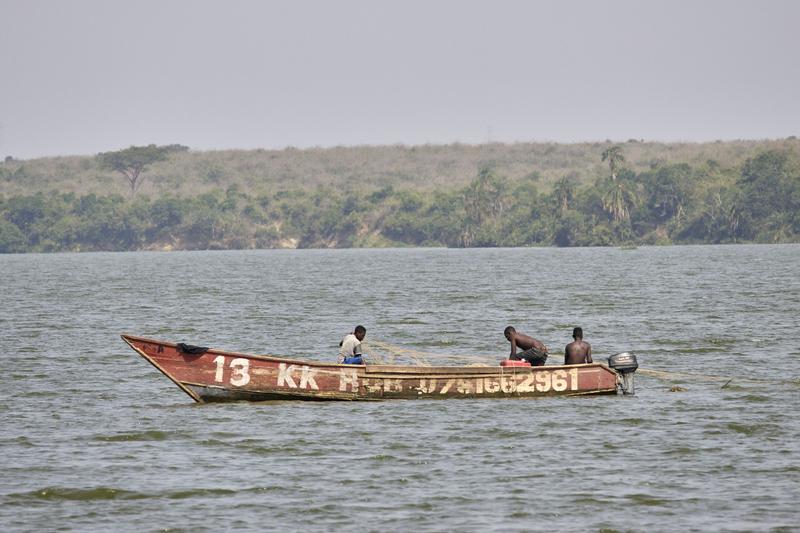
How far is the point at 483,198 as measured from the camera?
162250mm

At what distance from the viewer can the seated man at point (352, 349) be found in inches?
1087

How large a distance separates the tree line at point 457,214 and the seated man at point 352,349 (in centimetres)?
12324

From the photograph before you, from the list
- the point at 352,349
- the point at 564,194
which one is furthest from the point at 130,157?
the point at 352,349

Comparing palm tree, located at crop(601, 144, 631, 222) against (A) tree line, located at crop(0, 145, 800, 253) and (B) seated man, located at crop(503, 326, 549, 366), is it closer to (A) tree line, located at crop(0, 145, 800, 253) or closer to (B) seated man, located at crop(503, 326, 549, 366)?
(A) tree line, located at crop(0, 145, 800, 253)

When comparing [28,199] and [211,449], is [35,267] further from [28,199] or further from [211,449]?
[211,449]

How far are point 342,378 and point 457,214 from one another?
463 ft

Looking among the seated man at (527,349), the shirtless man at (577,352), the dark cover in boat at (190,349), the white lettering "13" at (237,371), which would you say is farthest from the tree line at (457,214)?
the dark cover in boat at (190,349)

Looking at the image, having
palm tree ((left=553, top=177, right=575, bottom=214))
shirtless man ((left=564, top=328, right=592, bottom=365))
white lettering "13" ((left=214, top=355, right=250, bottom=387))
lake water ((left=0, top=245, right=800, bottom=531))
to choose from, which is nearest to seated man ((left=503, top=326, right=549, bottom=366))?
shirtless man ((left=564, top=328, right=592, bottom=365))

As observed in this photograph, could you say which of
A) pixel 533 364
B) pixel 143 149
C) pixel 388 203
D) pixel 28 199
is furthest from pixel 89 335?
pixel 143 149

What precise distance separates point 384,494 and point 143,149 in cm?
18153

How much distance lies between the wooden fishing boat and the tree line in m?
122

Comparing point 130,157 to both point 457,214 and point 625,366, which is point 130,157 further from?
point 625,366

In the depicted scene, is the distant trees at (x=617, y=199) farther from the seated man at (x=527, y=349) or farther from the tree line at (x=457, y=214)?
the seated man at (x=527, y=349)

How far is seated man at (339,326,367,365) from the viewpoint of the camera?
27.6 metres
